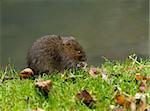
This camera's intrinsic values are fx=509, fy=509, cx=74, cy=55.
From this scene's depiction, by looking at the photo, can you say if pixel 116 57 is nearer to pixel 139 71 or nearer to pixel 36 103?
pixel 139 71

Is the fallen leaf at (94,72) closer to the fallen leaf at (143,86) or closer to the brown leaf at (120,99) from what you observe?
the fallen leaf at (143,86)

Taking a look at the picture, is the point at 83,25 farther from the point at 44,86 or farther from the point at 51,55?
the point at 44,86

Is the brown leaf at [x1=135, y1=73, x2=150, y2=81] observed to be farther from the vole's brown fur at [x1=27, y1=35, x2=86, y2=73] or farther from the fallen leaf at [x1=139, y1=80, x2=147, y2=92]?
the vole's brown fur at [x1=27, y1=35, x2=86, y2=73]

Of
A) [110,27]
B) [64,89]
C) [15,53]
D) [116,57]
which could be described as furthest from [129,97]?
[110,27]

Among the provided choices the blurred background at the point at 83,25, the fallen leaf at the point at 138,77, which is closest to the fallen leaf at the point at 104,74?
the fallen leaf at the point at 138,77

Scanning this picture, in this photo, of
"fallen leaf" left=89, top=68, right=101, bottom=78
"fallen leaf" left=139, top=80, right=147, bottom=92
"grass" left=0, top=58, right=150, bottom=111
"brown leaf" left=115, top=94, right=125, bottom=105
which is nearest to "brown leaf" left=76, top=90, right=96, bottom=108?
"grass" left=0, top=58, right=150, bottom=111

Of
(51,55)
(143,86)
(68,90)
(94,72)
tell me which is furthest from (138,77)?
(51,55)

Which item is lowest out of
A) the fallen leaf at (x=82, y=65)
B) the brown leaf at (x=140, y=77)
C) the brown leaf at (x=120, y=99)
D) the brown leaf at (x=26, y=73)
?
the brown leaf at (x=120, y=99)
